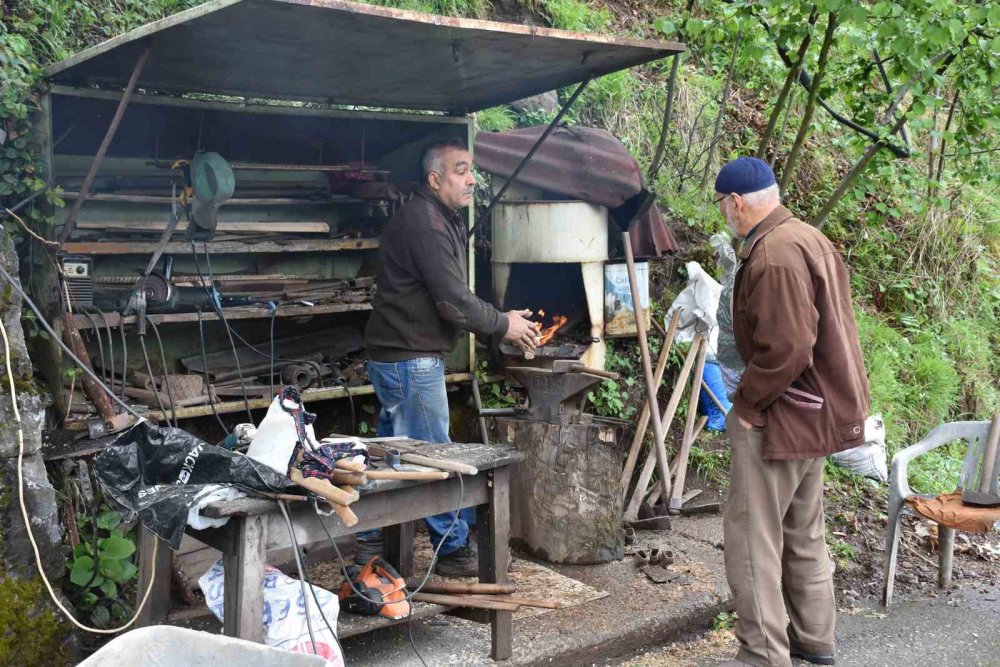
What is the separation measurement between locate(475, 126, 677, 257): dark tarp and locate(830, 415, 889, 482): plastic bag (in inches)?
88.3

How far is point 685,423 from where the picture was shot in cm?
674

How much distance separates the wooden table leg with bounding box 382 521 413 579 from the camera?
4.69 metres

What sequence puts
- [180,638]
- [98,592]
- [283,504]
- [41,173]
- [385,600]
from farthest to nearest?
[41,173], [98,592], [385,600], [283,504], [180,638]

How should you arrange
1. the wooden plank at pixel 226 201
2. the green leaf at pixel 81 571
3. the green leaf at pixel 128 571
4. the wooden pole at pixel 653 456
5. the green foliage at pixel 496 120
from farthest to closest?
the green foliage at pixel 496 120 → the wooden pole at pixel 653 456 → the wooden plank at pixel 226 201 → the green leaf at pixel 128 571 → the green leaf at pixel 81 571

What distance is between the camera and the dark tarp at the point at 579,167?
6.26 meters

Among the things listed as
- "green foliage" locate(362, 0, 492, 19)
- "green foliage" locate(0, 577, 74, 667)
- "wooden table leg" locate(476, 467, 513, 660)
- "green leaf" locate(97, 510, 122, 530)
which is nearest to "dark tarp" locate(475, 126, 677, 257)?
Answer: "green foliage" locate(362, 0, 492, 19)

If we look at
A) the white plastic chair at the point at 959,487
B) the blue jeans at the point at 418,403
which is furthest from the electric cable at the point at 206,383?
the white plastic chair at the point at 959,487

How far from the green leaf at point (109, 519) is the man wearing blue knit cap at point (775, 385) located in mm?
2874

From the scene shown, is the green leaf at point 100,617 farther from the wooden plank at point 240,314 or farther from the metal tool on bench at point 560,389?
the metal tool on bench at point 560,389

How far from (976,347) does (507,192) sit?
5649 millimetres

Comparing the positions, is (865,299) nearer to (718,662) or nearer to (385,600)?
(718,662)

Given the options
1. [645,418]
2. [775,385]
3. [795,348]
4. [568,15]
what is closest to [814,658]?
[775,385]

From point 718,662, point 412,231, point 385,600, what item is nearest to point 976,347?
point 718,662

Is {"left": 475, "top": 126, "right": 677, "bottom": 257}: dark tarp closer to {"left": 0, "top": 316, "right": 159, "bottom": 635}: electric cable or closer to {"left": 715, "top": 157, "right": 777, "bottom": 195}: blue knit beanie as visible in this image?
{"left": 715, "top": 157, "right": 777, "bottom": 195}: blue knit beanie
